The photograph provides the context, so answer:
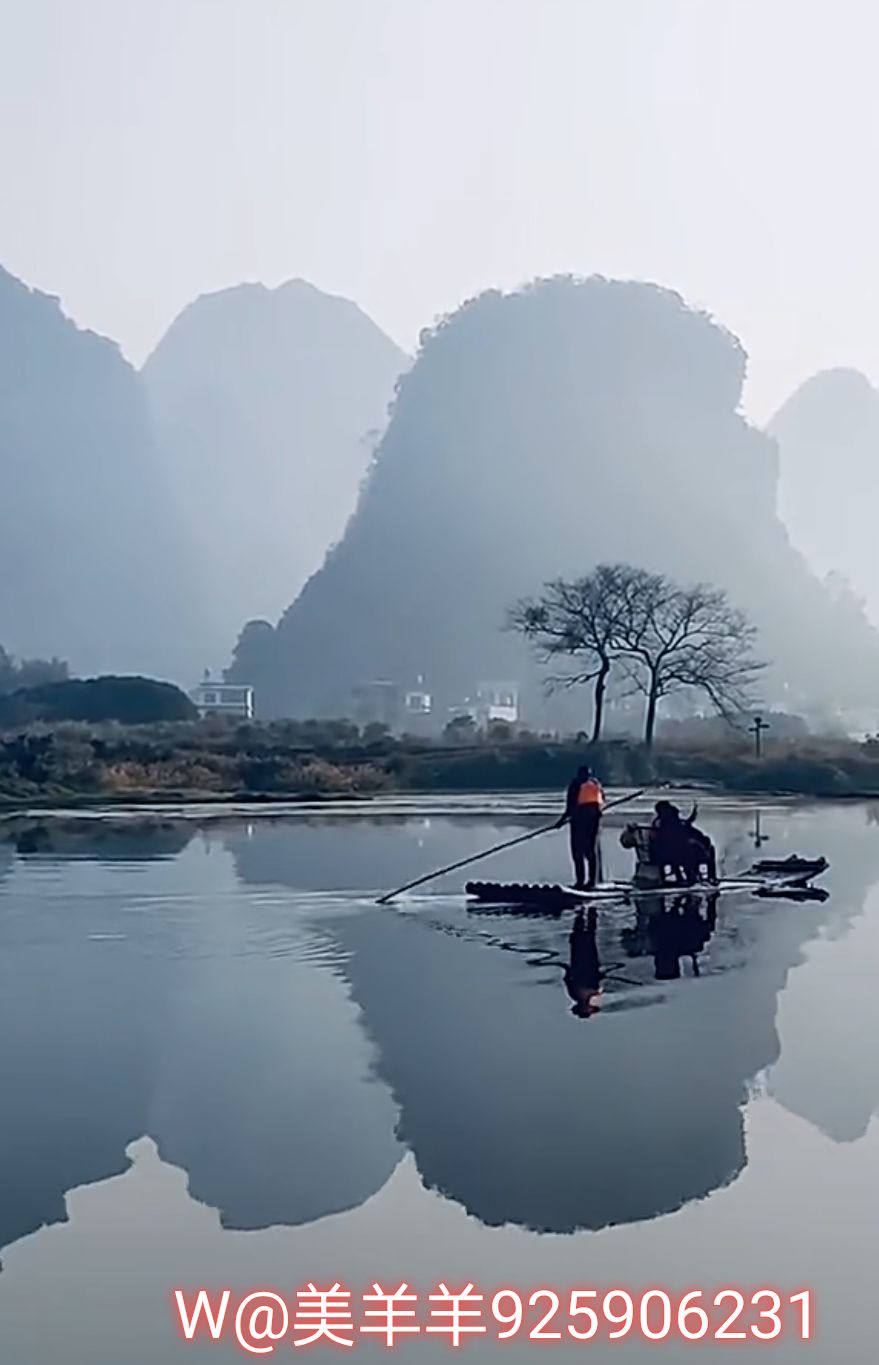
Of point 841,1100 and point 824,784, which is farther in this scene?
point 824,784

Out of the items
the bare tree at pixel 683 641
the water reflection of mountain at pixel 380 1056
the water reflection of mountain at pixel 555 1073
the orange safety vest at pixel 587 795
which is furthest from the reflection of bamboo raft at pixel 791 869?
the bare tree at pixel 683 641

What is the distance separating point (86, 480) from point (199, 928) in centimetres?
7444

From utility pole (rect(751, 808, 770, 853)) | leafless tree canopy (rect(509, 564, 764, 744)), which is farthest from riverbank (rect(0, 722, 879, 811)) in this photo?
utility pole (rect(751, 808, 770, 853))

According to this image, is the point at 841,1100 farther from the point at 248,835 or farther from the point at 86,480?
the point at 86,480

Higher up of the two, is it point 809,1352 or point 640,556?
point 640,556

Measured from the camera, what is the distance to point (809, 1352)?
16.4 feet

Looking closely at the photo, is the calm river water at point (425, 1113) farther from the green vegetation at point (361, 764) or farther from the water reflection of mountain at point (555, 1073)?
the green vegetation at point (361, 764)

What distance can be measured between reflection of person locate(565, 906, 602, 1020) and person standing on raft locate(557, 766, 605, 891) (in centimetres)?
77

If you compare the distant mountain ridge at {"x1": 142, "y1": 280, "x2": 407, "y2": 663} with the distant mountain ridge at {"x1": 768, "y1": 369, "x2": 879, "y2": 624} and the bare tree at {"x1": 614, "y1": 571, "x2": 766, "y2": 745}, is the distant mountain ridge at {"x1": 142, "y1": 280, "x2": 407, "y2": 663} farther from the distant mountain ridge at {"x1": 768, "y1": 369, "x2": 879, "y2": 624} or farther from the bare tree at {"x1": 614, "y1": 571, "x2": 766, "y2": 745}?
the bare tree at {"x1": 614, "y1": 571, "x2": 766, "y2": 745}

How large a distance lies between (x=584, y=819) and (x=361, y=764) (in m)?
19.9

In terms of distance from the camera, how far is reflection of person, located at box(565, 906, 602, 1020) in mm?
9906

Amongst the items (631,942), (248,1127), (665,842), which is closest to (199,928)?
(631,942)

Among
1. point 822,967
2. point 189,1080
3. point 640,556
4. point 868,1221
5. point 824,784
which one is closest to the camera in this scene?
point 868,1221

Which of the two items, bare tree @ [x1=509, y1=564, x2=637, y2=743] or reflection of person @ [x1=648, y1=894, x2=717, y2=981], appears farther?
bare tree @ [x1=509, y1=564, x2=637, y2=743]
